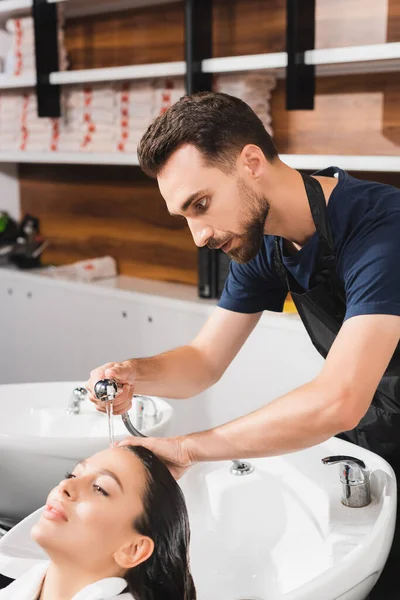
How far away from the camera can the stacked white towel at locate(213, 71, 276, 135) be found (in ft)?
8.77

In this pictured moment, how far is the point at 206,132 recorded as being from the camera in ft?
4.42

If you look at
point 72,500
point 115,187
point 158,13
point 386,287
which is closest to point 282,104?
point 158,13

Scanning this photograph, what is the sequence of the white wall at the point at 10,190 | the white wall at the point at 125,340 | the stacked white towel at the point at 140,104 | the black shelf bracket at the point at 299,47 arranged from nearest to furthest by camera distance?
the black shelf bracket at the point at 299,47
the white wall at the point at 125,340
the stacked white towel at the point at 140,104
the white wall at the point at 10,190

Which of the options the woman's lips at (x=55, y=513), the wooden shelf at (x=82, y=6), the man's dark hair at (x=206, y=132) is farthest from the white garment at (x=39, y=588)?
the wooden shelf at (x=82, y=6)

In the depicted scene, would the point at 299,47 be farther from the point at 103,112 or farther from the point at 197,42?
the point at 103,112

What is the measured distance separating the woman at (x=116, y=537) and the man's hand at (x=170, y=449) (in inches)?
1.9

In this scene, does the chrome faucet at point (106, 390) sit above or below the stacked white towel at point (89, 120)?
below

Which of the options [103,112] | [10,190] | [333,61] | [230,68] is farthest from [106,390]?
[10,190]

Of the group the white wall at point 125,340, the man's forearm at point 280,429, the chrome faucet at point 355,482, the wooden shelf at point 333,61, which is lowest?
the white wall at point 125,340

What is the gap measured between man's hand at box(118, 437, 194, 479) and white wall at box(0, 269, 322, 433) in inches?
51.2

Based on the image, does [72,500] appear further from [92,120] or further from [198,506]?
[92,120]

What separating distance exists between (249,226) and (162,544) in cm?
58

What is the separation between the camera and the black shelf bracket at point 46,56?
3109 mm

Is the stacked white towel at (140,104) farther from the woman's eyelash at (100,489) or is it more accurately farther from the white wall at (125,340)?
Result: the woman's eyelash at (100,489)
